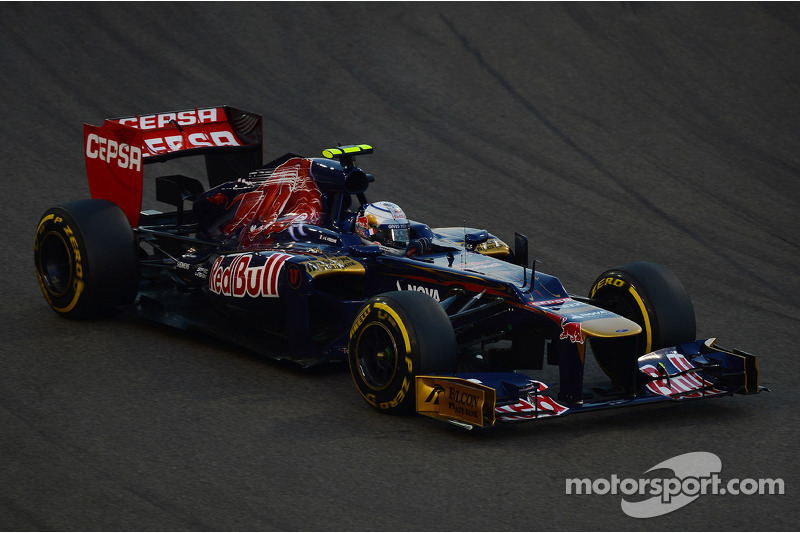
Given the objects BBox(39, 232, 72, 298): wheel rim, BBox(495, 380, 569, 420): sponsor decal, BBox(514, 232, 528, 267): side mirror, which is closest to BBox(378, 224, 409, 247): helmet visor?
BBox(514, 232, 528, 267): side mirror

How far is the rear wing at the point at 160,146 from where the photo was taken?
1063 centimetres

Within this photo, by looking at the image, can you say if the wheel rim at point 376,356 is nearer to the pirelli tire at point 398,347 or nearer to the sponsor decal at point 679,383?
the pirelli tire at point 398,347

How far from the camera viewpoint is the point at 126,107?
16656mm

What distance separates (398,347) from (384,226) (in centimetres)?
170

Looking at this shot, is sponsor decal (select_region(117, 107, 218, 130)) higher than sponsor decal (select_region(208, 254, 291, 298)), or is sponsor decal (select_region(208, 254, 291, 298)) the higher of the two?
sponsor decal (select_region(117, 107, 218, 130))

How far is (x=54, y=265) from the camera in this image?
10.5 m

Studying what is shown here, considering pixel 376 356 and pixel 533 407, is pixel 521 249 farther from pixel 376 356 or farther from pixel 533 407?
pixel 533 407

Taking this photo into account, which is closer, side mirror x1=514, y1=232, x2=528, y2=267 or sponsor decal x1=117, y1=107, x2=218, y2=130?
side mirror x1=514, y1=232, x2=528, y2=267

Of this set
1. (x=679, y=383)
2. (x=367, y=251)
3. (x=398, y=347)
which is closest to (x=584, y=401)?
(x=679, y=383)

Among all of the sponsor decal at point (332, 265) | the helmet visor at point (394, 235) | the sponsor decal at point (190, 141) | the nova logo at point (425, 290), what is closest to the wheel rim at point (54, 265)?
the sponsor decal at point (190, 141)

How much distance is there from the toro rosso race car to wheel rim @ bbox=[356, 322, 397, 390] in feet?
0.05

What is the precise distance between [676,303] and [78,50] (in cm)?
1174

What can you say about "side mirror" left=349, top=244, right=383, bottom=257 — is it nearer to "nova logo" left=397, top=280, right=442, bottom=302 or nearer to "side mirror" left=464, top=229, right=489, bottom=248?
"nova logo" left=397, top=280, right=442, bottom=302

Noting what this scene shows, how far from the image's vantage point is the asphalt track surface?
22.6 feet
